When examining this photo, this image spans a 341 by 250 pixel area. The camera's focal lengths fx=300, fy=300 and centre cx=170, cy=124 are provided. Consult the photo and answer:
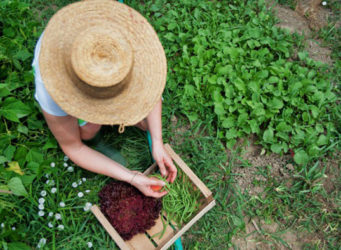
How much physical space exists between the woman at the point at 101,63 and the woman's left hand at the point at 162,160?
2.62 ft

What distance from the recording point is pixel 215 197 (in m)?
2.56

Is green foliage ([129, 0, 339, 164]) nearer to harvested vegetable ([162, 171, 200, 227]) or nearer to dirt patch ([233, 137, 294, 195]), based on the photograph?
dirt patch ([233, 137, 294, 195])

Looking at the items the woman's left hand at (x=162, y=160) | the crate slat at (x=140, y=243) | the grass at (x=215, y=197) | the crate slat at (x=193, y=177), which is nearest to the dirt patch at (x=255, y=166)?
the grass at (x=215, y=197)

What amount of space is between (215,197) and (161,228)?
54 centimetres

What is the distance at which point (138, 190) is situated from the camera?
2.26 metres

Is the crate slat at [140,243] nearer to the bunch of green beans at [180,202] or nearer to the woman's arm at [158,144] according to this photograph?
the bunch of green beans at [180,202]

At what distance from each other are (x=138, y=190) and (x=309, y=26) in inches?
97.4

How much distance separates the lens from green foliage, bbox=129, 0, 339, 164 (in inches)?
104

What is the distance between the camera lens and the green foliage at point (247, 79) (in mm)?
2652

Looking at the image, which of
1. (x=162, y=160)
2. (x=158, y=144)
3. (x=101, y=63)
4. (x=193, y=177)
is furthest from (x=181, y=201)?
(x=101, y=63)

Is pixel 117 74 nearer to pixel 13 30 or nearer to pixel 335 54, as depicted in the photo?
pixel 13 30

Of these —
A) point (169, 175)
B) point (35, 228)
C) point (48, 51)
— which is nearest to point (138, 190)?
point (169, 175)

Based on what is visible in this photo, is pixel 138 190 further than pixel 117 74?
Yes

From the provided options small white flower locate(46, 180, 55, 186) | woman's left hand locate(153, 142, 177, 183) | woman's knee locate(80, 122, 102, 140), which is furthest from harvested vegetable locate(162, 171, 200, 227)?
small white flower locate(46, 180, 55, 186)
